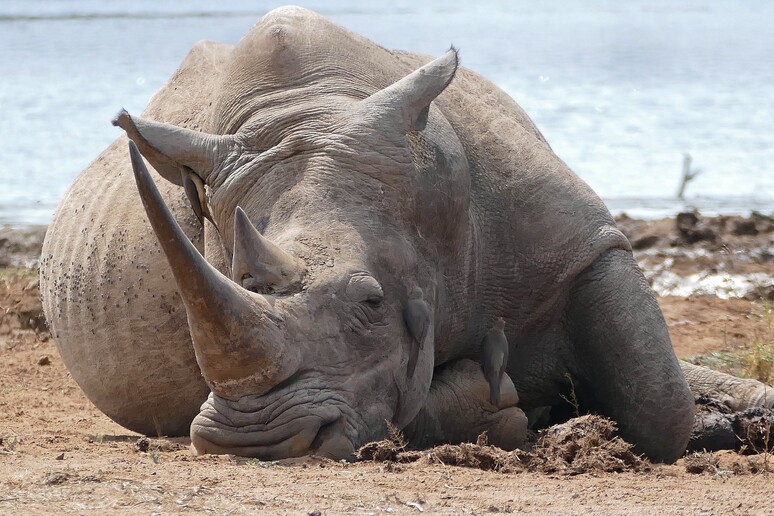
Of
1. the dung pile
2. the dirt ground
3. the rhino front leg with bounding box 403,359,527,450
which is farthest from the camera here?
the rhino front leg with bounding box 403,359,527,450

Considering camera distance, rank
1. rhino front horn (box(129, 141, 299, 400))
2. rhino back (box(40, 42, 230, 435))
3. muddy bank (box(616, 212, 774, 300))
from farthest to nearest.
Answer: muddy bank (box(616, 212, 774, 300)) < rhino back (box(40, 42, 230, 435)) < rhino front horn (box(129, 141, 299, 400))

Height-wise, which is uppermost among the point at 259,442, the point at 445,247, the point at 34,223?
the point at 445,247

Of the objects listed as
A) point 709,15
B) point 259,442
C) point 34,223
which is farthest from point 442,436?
point 709,15

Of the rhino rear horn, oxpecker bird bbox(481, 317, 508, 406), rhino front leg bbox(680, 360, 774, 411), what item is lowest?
rhino front leg bbox(680, 360, 774, 411)

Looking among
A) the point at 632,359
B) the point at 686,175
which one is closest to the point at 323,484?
the point at 632,359

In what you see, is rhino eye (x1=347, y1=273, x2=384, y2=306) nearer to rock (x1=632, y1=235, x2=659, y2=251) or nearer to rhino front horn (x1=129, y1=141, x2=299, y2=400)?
rhino front horn (x1=129, y1=141, x2=299, y2=400)

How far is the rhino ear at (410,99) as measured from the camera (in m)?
5.87

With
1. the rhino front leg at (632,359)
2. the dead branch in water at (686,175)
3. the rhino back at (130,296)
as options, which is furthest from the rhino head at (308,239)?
the dead branch in water at (686,175)

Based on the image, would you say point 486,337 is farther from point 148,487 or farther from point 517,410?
point 148,487

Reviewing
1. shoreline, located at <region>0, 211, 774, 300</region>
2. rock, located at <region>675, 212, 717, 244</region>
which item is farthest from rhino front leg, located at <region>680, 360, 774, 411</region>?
rock, located at <region>675, 212, 717, 244</region>

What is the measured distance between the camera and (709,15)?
43156 mm

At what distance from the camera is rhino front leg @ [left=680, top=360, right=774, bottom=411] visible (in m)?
7.11

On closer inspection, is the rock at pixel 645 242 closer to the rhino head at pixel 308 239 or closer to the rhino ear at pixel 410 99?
the rhino head at pixel 308 239

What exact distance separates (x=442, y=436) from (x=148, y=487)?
1813mm
